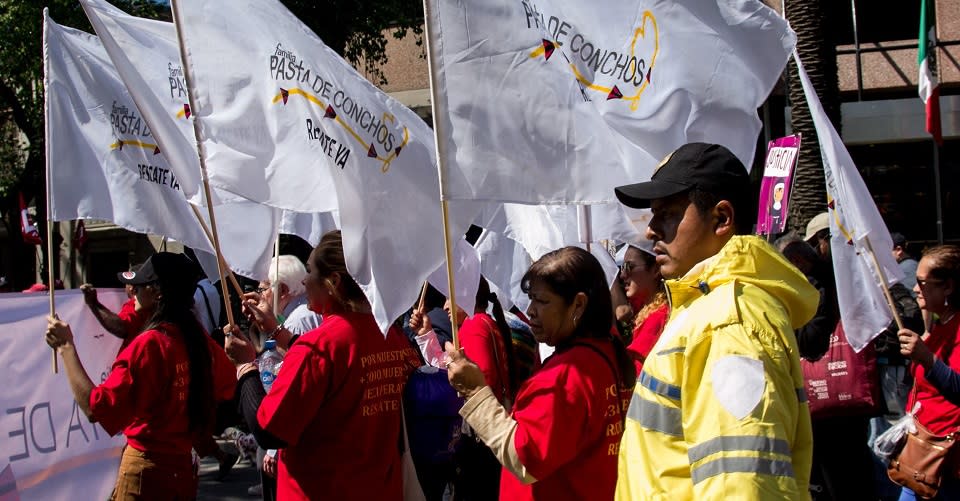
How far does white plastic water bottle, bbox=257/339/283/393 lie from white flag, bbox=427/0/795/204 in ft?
6.14

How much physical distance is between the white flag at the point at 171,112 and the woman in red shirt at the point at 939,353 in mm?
3293

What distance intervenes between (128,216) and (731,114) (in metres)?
3.13

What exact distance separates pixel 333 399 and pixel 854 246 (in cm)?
297

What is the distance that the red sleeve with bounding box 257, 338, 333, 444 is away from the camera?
385 centimetres

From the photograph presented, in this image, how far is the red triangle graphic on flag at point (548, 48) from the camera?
4.12 metres

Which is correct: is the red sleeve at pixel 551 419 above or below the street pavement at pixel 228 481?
above

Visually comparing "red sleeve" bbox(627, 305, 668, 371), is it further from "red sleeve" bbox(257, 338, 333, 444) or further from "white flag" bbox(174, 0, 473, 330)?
"red sleeve" bbox(257, 338, 333, 444)

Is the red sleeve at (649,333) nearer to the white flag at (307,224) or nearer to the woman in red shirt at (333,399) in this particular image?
the woman in red shirt at (333,399)

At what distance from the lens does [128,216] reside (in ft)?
18.1

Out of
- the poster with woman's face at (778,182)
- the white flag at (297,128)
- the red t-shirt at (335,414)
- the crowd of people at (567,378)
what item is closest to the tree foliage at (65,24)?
the poster with woman's face at (778,182)

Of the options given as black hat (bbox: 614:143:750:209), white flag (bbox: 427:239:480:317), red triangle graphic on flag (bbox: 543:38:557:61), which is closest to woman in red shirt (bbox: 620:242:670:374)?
white flag (bbox: 427:239:480:317)

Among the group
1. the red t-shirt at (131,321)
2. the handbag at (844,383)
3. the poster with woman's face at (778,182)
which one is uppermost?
the poster with woman's face at (778,182)

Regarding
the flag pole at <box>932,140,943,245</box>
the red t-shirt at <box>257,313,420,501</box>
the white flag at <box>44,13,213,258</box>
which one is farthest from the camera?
the flag pole at <box>932,140,943,245</box>

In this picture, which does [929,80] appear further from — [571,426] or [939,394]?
[571,426]
